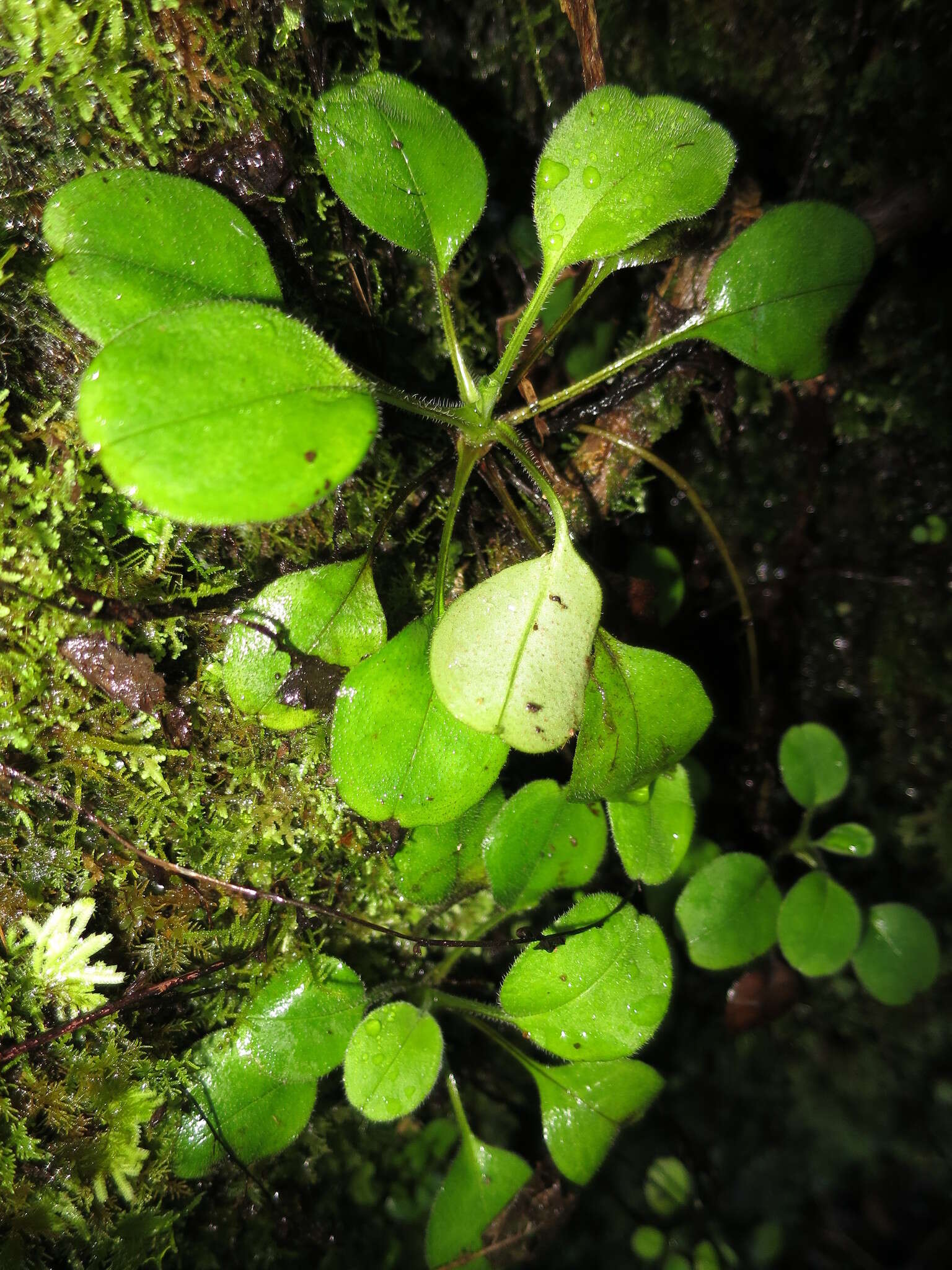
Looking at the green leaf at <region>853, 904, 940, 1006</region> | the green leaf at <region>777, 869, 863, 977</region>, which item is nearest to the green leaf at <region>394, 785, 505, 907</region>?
the green leaf at <region>777, 869, 863, 977</region>

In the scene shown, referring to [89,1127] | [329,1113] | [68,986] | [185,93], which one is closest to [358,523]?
[185,93]

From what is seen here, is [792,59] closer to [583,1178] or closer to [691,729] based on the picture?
[691,729]

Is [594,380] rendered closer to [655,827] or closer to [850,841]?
[655,827]

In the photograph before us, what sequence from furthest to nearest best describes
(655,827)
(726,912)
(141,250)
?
1. (726,912)
2. (655,827)
3. (141,250)

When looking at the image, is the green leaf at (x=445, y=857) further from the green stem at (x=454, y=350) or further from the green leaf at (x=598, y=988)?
the green stem at (x=454, y=350)

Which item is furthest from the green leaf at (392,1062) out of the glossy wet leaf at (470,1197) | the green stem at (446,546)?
the green stem at (446,546)

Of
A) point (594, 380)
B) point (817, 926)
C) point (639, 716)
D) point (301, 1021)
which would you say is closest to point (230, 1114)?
point (301, 1021)

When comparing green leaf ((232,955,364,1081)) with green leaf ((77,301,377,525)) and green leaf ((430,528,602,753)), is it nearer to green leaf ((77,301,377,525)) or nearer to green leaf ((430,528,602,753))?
green leaf ((430,528,602,753))
